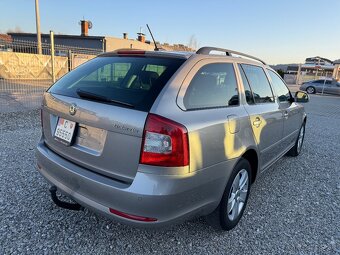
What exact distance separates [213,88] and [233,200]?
3.71ft

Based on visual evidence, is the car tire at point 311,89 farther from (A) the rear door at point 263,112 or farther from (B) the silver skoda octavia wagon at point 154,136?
(B) the silver skoda octavia wagon at point 154,136

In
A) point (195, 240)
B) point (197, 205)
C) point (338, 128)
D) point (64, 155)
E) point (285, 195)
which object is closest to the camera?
point (197, 205)

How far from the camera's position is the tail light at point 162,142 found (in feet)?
6.41

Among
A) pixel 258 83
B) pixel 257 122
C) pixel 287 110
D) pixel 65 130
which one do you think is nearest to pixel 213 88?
pixel 257 122

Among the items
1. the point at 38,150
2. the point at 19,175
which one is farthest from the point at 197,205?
the point at 19,175

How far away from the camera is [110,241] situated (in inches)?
99.7

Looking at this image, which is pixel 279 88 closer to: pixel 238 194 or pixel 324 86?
pixel 238 194

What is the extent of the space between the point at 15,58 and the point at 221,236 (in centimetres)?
928

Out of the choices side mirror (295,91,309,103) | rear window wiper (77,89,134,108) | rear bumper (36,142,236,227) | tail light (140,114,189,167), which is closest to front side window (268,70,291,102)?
side mirror (295,91,309,103)

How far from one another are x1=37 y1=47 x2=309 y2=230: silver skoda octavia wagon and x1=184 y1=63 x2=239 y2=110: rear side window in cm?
1

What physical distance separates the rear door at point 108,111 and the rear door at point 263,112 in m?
1.07

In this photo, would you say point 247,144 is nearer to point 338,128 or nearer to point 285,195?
point 285,195

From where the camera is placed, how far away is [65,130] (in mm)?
2418

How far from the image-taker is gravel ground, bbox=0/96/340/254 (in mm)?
2484
